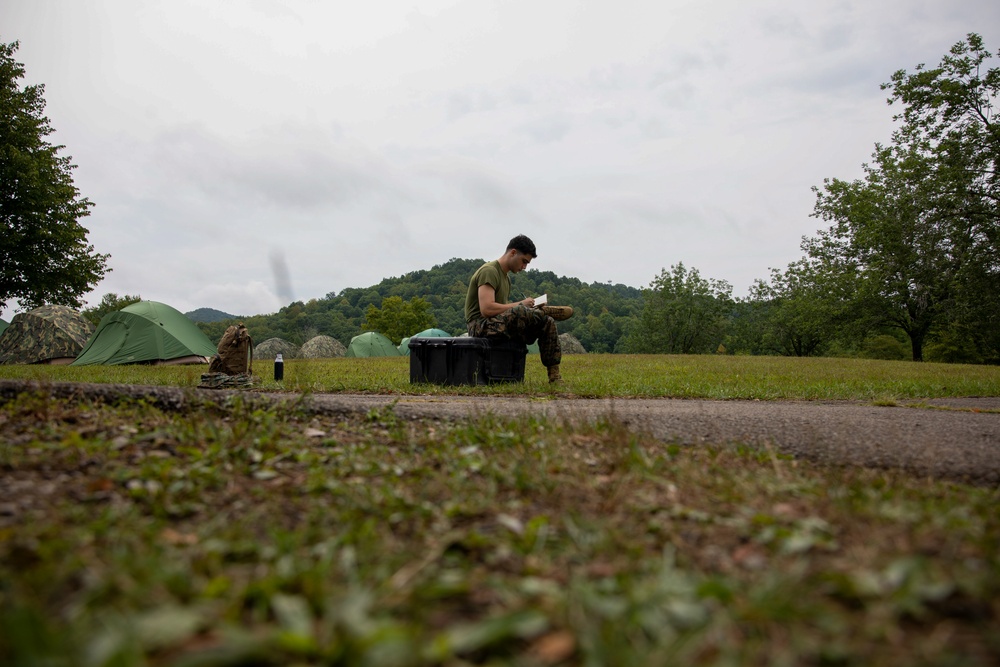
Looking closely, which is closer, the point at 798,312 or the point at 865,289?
the point at 865,289

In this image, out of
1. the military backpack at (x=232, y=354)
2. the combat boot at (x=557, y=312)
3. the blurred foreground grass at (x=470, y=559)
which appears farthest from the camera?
the military backpack at (x=232, y=354)

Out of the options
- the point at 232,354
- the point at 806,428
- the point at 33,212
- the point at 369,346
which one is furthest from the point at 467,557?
the point at 369,346

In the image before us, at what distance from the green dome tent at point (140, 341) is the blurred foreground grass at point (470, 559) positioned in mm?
15823

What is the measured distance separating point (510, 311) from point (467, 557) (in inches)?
219

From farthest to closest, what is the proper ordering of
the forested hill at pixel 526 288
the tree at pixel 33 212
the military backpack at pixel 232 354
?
1. the forested hill at pixel 526 288
2. the tree at pixel 33 212
3. the military backpack at pixel 232 354

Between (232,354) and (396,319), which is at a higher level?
(396,319)

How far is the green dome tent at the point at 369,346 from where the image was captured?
3644 cm

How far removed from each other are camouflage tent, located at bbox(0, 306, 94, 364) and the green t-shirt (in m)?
16.0

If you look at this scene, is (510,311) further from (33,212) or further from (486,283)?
(33,212)

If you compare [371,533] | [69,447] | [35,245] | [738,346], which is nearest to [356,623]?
[371,533]

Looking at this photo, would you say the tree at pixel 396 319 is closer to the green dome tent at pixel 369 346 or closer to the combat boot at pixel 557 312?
the green dome tent at pixel 369 346

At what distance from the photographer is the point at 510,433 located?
10.9 ft

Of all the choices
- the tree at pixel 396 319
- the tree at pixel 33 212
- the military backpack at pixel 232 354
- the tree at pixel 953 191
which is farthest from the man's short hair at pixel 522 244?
the tree at pixel 396 319

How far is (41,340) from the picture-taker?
1739 cm
